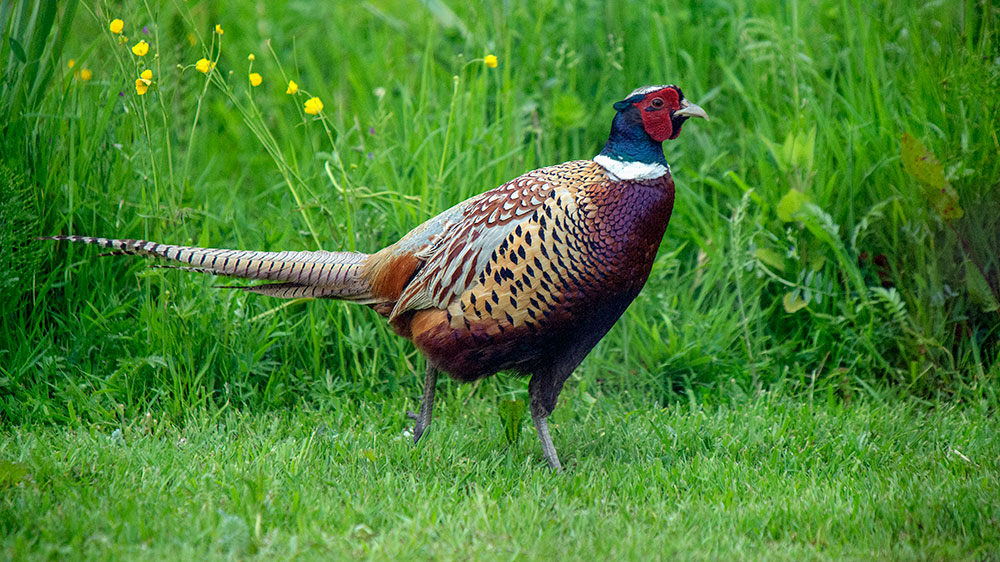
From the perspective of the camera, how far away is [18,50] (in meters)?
3.45

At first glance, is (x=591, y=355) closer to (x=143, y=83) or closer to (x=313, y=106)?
(x=313, y=106)

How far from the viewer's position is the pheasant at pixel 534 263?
2951mm

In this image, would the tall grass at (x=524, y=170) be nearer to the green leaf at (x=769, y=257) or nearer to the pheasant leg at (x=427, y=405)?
the green leaf at (x=769, y=257)

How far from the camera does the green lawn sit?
2514 millimetres

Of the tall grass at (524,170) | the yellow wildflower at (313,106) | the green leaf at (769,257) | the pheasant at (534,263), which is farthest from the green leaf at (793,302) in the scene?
the yellow wildflower at (313,106)

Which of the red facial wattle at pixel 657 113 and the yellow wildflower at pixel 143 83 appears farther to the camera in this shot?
the yellow wildflower at pixel 143 83

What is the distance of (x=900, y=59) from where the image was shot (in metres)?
4.40

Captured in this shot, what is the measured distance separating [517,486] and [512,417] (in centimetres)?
42

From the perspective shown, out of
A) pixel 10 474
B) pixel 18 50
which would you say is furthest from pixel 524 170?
pixel 10 474

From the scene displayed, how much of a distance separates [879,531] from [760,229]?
1691 millimetres

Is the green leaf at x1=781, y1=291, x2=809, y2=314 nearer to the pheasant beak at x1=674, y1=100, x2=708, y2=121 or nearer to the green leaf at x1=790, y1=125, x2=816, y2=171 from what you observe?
the green leaf at x1=790, y1=125, x2=816, y2=171

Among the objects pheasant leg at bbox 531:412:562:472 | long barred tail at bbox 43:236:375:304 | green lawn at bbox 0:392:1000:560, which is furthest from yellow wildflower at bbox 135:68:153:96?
pheasant leg at bbox 531:412:562:472

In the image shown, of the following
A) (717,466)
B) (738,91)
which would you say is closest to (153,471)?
(717,466)

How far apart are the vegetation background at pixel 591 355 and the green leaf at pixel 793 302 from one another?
0.01 m
